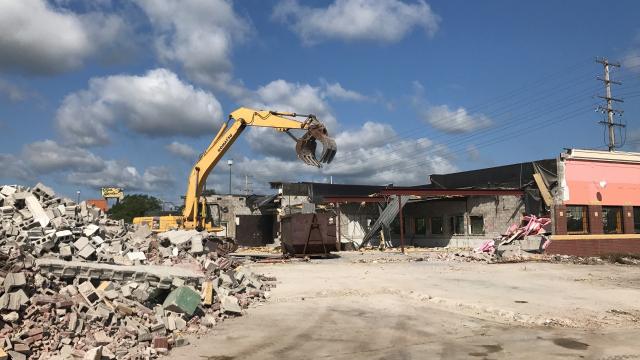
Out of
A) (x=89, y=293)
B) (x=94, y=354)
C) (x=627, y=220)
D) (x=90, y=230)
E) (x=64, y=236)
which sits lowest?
(x=94, y=354)

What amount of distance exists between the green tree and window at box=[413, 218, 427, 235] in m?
44.8

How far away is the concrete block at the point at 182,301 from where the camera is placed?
10.3 metres

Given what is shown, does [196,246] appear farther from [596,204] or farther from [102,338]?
[596,204]

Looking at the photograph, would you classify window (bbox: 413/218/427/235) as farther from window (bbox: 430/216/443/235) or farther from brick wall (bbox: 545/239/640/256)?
brick wall (bbox: 545/239/640/256)

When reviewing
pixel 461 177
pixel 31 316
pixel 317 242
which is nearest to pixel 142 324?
pixel 31 316

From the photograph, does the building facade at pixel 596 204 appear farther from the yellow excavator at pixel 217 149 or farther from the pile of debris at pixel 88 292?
the pile of debris at pixel 88 292

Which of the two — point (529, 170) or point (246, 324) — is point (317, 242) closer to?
point (529, 170)

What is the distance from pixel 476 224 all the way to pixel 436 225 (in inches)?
158

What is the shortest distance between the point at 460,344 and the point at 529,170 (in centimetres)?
2341

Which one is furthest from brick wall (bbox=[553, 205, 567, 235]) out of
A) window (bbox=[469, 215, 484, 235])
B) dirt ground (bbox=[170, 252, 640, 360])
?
dirt ground (bbox=[170, 252, 640, 360])

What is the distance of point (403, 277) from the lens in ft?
61.0

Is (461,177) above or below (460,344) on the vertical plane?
above

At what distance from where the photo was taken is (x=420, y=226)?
3909 centimetres

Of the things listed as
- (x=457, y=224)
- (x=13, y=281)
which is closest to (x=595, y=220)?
(x=457, y=224)
